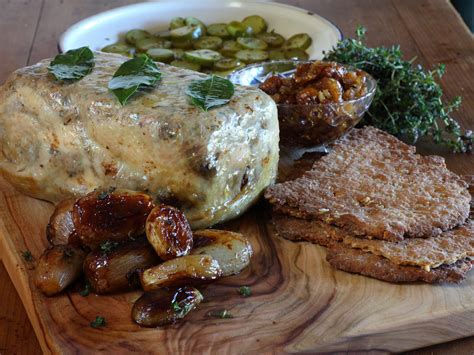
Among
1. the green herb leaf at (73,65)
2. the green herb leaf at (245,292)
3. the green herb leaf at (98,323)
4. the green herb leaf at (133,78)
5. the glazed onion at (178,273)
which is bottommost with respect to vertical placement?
the green herb leaf at (245,292)

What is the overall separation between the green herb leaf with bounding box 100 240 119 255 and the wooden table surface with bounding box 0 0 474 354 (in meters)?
1.68

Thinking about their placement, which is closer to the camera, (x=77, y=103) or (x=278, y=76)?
(x=77, y=103)

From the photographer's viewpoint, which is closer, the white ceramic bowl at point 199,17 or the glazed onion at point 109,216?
the glazed onion at point 109,216

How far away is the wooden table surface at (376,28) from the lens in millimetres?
4547

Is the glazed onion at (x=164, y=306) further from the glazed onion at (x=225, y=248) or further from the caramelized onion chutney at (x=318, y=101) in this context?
the caramelized onion chutney at (x=318, y=101)

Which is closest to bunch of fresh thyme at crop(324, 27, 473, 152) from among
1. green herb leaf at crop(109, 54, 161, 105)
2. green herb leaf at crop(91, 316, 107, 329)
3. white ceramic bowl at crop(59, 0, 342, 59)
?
white ceramic bowl at crop(59, 0, 342, 59)

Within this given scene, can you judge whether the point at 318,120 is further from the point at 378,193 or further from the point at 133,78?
the point at 133,78

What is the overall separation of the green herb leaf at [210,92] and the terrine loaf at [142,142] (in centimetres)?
3

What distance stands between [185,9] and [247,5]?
15.1 inches

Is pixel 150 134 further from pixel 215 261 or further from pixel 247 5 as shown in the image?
pixel 247 5

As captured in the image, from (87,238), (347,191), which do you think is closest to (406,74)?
(347,191)

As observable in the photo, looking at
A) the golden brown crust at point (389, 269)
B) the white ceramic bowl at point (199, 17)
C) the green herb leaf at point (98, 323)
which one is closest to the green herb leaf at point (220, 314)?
the green herb leaf at point (98, 323)

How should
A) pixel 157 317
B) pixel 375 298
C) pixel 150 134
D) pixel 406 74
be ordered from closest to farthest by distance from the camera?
pixel 157 317 < pixel 375 298 < pixel 150 134 < pixel 406 74

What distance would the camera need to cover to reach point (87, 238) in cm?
262
